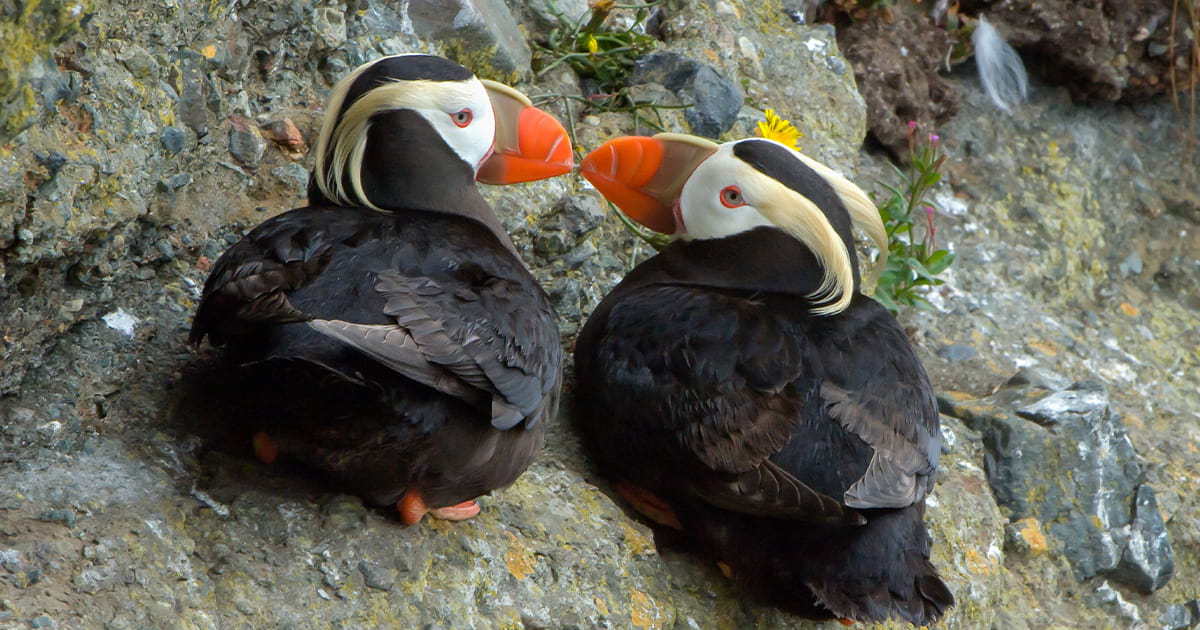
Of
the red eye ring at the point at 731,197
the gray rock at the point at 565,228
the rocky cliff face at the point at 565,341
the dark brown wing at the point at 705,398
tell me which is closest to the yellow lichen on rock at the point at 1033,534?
the rocky cliff face at the point at 565,341

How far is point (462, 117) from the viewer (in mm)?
3027

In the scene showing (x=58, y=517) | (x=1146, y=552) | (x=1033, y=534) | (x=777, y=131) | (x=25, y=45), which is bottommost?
(x=1146, y=552)

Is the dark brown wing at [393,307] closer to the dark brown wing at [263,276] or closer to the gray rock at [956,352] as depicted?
the dark brown wing at [263,276]

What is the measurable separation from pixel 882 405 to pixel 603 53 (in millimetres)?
1906

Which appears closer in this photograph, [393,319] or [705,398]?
[393,319]

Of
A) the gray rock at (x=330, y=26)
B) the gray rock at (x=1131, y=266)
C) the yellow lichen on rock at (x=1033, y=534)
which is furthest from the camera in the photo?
the gray rock at (x=1131, y=266)

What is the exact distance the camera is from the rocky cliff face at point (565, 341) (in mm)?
2385

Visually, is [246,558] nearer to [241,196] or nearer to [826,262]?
[241,196]

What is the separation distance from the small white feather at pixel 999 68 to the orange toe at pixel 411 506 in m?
3.80

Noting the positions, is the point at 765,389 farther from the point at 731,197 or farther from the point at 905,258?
the point at 905,258

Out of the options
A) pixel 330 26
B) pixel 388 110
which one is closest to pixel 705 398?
pixel 388 110

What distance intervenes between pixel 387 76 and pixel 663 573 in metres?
1.26

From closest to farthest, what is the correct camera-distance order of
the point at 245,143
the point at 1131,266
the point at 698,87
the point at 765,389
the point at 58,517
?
the point at 58,517 < the point at 765,389 < the point at 245,143 < the point at 698,87 < the point at 1131,266

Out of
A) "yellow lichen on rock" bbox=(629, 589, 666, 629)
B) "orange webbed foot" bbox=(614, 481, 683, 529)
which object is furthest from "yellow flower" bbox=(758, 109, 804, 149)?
"yellow lichen on rock" bbox=(629, 589, 666, 629)
